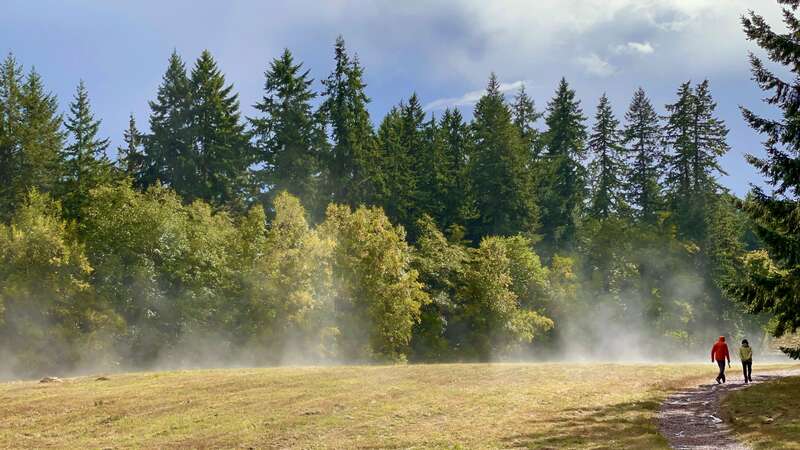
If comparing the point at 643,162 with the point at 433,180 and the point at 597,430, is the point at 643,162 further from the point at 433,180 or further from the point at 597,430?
the point at 597,430

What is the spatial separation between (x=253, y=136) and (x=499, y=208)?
30761 mm

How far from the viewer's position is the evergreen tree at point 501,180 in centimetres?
8025

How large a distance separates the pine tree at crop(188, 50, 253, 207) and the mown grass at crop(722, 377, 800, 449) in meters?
58.2

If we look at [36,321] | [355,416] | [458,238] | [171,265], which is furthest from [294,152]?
[355,416]

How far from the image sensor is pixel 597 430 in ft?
63.1

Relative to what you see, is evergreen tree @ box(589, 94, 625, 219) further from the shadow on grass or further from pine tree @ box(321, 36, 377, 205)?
the shadow on grass

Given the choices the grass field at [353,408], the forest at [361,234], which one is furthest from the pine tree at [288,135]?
the grass field at [353,408]

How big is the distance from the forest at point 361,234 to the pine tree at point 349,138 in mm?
237

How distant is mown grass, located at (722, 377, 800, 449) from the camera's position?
17.2m

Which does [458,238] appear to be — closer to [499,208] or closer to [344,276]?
[499,208]

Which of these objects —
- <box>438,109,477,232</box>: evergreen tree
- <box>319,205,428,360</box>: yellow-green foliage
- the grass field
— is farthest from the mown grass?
<box>438,109,477,232</box>: evergreen tree

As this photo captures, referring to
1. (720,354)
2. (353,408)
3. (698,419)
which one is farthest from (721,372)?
(353,408)

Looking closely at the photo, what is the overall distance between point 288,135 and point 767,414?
204 ft

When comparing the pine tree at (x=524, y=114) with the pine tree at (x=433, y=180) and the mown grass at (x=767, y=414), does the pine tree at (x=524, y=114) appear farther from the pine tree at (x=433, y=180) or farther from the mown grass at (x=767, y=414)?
the mown grass at (x=767, y=414)
